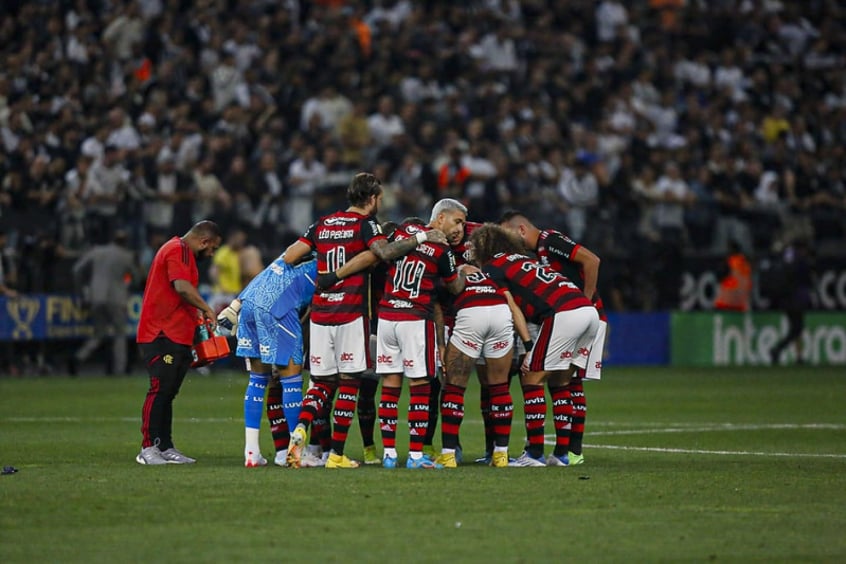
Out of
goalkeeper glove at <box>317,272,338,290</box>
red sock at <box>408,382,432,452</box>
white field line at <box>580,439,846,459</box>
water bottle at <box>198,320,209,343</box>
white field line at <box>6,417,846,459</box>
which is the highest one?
goalkeeper glove at <box>317,272,338,290</box>

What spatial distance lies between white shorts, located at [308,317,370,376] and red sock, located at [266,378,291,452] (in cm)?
77

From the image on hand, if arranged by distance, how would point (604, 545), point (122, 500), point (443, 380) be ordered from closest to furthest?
point (604, 545)
point (122, 500)
point (443, 380)

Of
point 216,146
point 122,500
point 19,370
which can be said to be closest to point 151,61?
point 216,146

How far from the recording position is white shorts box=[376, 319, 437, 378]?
12.1 meters

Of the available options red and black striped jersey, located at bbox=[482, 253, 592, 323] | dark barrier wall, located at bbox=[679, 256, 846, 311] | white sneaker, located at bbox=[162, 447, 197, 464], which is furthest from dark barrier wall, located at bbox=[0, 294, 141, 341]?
red and black striped jersey, located at bbox=[482, 253, 592, 323]

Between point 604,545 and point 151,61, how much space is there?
21207 millimetres

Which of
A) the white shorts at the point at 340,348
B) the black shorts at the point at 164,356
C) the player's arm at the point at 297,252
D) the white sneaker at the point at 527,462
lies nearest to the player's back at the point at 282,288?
the player's arm at the point at 297,252

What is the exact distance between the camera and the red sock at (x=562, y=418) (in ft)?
41.7

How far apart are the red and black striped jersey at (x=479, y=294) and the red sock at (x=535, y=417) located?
773mm

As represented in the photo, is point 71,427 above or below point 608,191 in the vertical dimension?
below

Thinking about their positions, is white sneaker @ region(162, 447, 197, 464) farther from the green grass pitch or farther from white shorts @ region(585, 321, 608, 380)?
white shorts @ region(585, 321, 608, 380)

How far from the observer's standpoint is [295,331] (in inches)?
499

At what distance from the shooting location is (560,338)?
12609 mm

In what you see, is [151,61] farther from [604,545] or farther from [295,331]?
[604,545]
